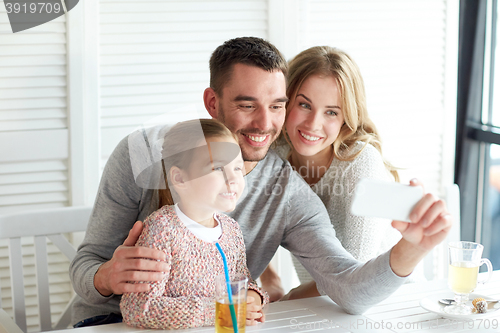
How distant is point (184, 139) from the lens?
→ 1.14m

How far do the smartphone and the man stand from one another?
291 millimetres

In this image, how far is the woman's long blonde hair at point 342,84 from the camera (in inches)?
61.5

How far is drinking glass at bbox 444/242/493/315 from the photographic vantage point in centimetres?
116

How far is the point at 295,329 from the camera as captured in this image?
Result: 3.54 feet

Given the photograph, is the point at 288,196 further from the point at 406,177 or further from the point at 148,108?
the point at 406,177

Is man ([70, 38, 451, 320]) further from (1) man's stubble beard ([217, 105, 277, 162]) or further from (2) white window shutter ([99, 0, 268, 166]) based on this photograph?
(2) white window shutter ([99, 0, 268, 166])

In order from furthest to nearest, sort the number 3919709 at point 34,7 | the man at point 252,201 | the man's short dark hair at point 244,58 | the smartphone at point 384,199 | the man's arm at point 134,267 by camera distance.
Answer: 1. the number 3919709 at point 34,7
2. the man's short dark hair at point 244,58
3. the man at point 252,201
4. the man's arm at point 134,267
5. the smartphone at point 384,199

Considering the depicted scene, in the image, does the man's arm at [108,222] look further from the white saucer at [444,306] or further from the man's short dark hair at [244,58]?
the white saucer at [444,306]

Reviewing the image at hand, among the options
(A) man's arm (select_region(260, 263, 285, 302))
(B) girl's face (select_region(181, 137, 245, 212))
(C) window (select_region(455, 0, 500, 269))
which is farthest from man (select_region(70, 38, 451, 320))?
(C) window (select_region(455, 0, 500, 269))

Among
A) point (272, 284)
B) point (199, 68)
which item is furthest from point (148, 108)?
point (272, 284)

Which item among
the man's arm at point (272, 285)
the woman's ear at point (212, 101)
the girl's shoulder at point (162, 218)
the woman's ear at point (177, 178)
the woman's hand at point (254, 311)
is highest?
the woman's ear at point (212, 101)

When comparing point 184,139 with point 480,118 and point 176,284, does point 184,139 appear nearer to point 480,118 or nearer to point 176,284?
point 176,284

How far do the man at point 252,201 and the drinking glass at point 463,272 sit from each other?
0.74 feet

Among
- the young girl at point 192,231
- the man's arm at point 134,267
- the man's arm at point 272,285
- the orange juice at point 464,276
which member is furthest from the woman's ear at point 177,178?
the man's arm at point 272,285
